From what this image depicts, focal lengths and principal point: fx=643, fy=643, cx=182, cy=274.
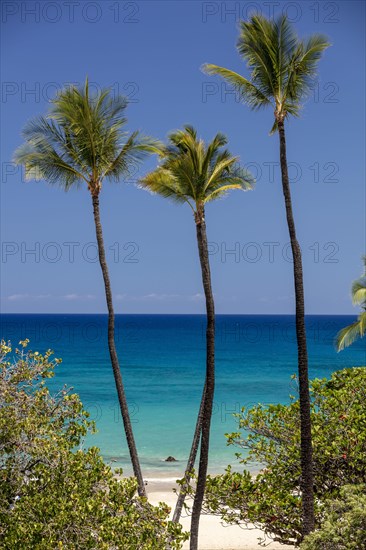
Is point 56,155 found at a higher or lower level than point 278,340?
higher

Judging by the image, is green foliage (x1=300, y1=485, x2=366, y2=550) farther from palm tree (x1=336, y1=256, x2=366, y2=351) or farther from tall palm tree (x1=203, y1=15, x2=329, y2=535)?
Answer: palm tree (x1=336, y1=256, x2=366, y2=351)

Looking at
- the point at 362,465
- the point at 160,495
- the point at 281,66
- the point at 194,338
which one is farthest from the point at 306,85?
the point at 194,338

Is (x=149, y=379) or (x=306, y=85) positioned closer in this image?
(x=306, y=85)

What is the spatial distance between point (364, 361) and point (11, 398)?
4795 inches

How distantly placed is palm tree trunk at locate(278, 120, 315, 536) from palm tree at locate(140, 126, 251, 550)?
2.37m

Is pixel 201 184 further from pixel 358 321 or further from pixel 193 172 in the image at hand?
pixel 358 321

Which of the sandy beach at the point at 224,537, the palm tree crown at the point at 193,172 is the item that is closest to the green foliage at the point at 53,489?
the palm tree crown at the point at 193,172

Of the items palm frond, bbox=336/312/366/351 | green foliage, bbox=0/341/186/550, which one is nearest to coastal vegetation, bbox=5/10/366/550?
green foliage, bbox=0/341/186/550

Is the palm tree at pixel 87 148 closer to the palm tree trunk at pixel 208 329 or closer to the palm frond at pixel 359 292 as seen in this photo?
the palm tree trunk at pixel 208 329

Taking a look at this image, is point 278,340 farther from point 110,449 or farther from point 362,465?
point 362,465

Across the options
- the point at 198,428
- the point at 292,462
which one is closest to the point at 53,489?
the point at 292,462

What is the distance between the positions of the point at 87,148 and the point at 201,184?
381cm

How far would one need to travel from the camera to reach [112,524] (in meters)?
12.3

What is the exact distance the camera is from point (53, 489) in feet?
42.8
